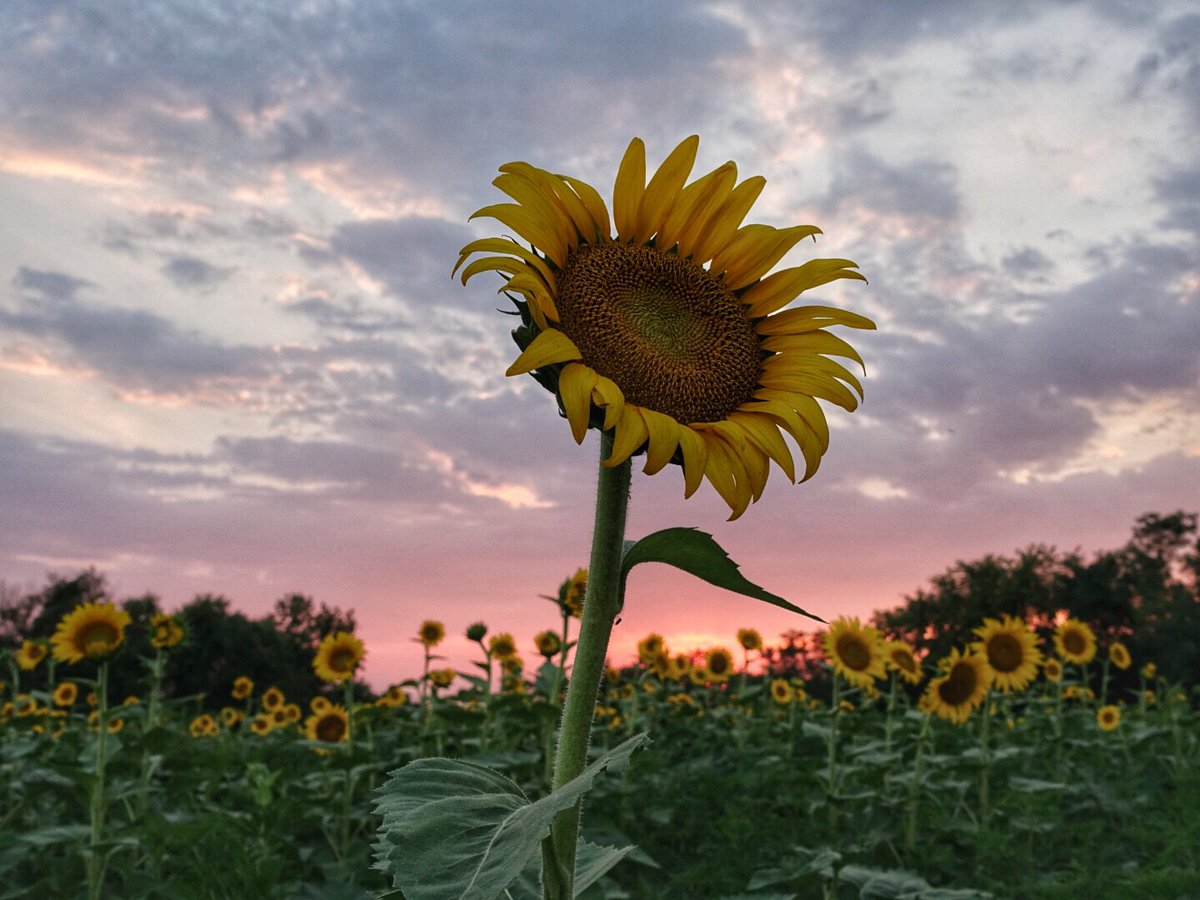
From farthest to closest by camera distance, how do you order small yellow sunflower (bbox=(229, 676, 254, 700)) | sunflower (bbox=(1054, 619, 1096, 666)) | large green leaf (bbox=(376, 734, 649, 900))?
1. small yellow sunflower (bbox=(229, 676, 254, 700))
2. sunflower (bbox=(1054, 619, 1096, 666))
3. large green leaf (bbox=(376, 734, 649, 900))

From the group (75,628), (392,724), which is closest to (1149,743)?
(392,724)

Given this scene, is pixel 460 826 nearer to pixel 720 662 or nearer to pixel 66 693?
pixel 720 662

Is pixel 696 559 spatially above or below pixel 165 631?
below

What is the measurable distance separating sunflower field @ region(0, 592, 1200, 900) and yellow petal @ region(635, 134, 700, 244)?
2.40 metres

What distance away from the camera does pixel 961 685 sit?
25.8 feet

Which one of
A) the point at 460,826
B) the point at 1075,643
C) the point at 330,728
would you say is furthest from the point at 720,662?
the point at 460,826

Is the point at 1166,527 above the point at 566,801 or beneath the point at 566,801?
above

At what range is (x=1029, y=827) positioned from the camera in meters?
6.65

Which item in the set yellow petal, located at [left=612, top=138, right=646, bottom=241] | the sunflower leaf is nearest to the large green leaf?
the sunflower leaf

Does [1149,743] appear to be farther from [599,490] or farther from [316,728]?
[599,490]

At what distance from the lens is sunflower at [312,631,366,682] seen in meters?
8.48

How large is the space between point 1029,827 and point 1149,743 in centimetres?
435

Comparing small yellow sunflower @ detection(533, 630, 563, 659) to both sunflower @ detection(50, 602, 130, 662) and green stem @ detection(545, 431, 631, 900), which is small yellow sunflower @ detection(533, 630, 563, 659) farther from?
green stem @ detection(545, 431, 631, 900)

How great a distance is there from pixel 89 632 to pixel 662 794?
4.02 meters
